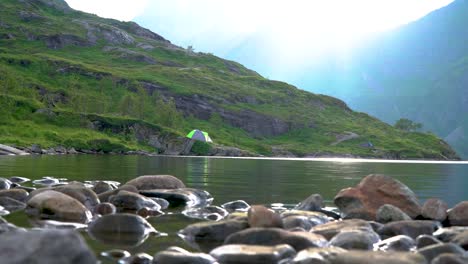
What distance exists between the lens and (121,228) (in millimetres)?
18844

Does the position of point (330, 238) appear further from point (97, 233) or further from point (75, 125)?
point (75, 125)

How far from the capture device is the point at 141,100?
19675 centimetres

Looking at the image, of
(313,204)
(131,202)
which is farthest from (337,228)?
(131,202)

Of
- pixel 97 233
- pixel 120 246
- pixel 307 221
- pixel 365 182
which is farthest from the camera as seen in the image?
pixel 365 182

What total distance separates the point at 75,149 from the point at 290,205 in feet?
362

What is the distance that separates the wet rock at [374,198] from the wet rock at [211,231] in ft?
28.6

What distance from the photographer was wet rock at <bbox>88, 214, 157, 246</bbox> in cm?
1764

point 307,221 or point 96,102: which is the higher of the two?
point 96,102

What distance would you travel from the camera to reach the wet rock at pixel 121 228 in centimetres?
1764

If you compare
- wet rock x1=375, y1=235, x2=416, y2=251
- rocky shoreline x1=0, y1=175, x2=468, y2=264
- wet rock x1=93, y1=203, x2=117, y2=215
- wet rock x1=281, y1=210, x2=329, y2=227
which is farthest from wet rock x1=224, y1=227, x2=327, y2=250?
wet rock x1=93, y1=203, x2=117, y2=215

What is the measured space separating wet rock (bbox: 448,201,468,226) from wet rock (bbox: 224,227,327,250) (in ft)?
33.2

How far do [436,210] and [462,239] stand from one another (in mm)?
7209

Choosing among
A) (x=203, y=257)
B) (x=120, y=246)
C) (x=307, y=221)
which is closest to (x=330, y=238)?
(x=307, y=221)

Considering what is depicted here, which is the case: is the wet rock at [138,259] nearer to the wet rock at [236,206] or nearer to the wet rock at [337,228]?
the wet rock at [337,228]
